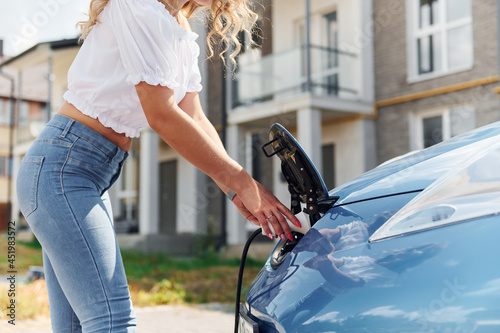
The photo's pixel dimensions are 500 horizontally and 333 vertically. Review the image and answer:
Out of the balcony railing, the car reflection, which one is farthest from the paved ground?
the balcony railing

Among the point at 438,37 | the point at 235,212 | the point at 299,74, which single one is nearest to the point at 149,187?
the point at 235,212

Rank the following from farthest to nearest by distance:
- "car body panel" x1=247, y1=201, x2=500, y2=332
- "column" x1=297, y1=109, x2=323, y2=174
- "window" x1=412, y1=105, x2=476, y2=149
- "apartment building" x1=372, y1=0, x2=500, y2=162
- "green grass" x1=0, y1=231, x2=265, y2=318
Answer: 1. "column" x1=297, y1=109, x2=323, y2=174
2. "window" x1=412, y1=105, x2=476, y2=149
3. "apartment building" x1=372, y1=0, x2=500, y2=162
4. "green grass" x1=0, y1=231, x2=265, y2=318
5. "car body panel" x1=247, y1=201, x2=500, y2=332

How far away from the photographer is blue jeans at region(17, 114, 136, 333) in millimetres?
1460

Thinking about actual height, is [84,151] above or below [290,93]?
below

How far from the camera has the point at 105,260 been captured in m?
1.48

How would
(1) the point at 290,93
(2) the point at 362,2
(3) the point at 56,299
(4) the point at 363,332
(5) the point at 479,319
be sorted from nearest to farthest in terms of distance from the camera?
1. (5) the point at 479,319
2. (4) the point at 363,332
3. (3) the point at 56,299
4. (2) the point at 362,2
5. (1) the point at 290,93

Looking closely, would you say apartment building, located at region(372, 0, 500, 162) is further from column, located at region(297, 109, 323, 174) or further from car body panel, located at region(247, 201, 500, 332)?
car body panel, located at region(247, 201, 500, 332)

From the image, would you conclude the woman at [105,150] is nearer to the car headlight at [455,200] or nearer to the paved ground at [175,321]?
the car headlight at [455,200]

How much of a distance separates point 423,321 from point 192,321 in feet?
13.8

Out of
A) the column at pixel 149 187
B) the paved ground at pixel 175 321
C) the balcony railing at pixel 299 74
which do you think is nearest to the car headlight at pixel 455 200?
the paved ground at pixel 175 321

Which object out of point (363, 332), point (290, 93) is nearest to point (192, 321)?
point (363, 332)

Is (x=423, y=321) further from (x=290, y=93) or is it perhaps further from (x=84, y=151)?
(x=290, y=93)

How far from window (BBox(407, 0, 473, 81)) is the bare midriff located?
995cm

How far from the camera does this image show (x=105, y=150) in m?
1.59
